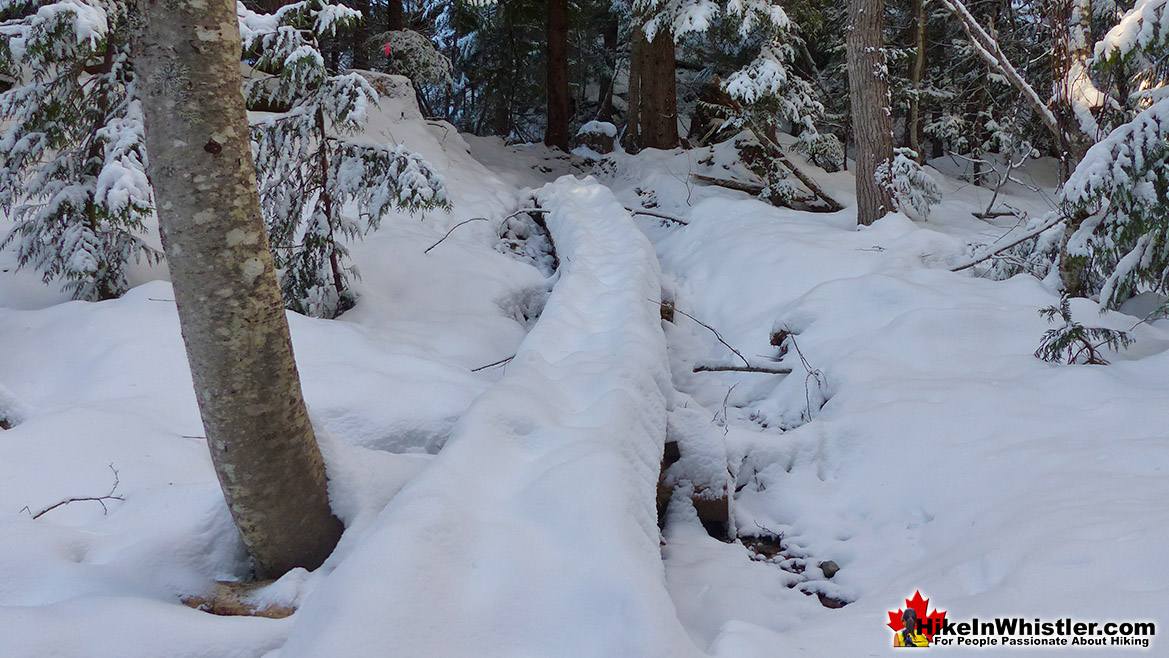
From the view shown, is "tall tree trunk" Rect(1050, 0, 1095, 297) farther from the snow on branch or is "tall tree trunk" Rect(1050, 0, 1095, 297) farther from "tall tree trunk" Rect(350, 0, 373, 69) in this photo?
"tall tree trunk" Rect(350, 0, 373, 69)

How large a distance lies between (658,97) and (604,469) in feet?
42.0

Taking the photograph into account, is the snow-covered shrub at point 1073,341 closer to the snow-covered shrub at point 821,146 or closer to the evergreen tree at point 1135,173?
the evergreen tree at point 1135,173

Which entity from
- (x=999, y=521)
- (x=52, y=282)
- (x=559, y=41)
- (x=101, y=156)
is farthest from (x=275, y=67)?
(x=559, y=41)

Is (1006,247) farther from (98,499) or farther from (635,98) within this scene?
(635,98)

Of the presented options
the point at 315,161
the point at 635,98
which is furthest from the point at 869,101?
the point at 635,98

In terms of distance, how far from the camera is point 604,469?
2.25m

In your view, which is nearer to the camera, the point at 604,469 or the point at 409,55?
the point at 604,469

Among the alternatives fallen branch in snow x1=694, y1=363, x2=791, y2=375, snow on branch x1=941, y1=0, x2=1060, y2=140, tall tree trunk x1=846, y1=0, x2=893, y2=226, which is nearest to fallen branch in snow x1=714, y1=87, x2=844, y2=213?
→ tall tree trunk x1=846, y1=0, x2=893, y2=226

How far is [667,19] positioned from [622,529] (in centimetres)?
1080

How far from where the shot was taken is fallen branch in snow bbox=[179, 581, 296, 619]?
2043 mm

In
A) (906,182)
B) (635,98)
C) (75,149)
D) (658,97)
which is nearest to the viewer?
(75,149)

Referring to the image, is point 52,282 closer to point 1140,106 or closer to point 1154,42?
point 1154,42

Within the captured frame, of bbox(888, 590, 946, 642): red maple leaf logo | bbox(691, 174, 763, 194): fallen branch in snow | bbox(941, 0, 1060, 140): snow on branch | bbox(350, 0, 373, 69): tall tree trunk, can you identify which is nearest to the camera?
bbox(888, 590, 946, 642): red maple leaf logo

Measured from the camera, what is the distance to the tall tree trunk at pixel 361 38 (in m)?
14.5
